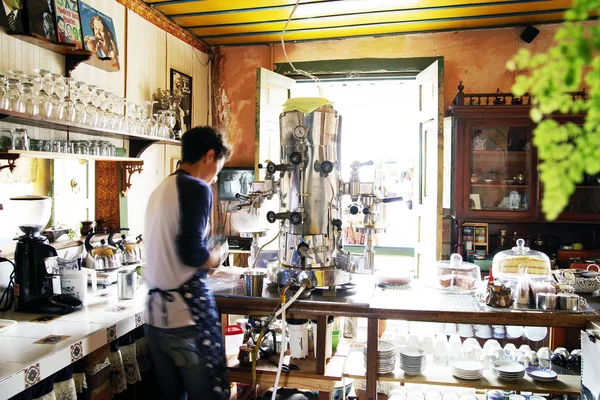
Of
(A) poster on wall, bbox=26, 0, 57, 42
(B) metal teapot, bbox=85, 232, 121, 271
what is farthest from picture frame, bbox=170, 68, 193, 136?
(B) metal teapot, bbox=85, 232, 121, 271

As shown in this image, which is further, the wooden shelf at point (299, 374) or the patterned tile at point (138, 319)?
the patterned tile at point (138, 319)

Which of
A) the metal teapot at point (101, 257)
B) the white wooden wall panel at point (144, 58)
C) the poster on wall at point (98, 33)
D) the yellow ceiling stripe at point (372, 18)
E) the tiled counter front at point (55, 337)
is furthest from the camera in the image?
the yellow ceiling stripe at point (372, 18)

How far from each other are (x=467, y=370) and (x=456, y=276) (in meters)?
0.43

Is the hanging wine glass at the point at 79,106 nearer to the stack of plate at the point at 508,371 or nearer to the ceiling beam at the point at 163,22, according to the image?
the ceiling beam at the point at 163,22

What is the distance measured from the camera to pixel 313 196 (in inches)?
82.9

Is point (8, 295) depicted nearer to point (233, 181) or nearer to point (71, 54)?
point (71, 54)

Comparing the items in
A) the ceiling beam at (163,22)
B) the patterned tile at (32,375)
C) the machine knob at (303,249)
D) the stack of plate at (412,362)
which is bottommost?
the stack of plate at (412,362)

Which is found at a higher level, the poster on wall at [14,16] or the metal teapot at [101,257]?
the poster on wall at [14,16]

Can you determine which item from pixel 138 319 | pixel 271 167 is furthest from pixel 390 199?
pixel 138 319

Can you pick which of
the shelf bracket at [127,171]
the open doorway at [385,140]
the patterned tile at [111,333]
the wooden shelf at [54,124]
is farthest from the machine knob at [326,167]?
the open doorway at [385,140]

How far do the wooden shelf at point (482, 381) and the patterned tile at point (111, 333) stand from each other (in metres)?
1.02

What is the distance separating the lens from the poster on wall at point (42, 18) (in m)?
2.49

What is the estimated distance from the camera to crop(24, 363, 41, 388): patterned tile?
158cm

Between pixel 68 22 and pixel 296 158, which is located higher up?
pixel 68 22
